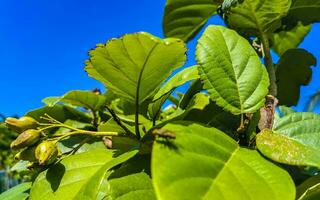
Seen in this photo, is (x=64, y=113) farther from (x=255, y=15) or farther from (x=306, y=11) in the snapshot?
(x=306, y=11)

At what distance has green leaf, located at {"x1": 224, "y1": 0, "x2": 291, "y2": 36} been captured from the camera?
93 centimetres

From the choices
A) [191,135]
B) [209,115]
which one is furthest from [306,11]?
[191,135]

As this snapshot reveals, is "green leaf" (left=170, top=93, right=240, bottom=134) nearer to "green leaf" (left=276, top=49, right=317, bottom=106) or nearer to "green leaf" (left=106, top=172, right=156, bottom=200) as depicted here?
"green leaf" (left=106, top=172, right=156, bottom=200)

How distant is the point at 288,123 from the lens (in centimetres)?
79

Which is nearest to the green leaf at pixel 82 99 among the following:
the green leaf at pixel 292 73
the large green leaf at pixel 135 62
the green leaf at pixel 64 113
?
the green leaf at pixel 64 113

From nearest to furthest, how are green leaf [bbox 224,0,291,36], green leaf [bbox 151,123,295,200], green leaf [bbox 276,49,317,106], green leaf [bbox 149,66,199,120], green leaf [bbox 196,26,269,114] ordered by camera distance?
green leaf [bbox 151,123,295,200] < green leaf [bbox 196,26,269,114] < green leaf [bbox 149,66,199,120] < green leaf [bbox 224,0,291,36] < green leaf [bbox 276,49,317,106]

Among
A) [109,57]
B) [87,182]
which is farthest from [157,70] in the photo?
[87,182]

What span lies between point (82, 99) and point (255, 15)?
0.40 m

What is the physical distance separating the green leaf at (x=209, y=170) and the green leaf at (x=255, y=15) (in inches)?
15.3

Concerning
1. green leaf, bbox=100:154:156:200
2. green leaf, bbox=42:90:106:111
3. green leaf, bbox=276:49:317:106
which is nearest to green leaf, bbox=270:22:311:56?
green leaf, bbox=276:49:317:106

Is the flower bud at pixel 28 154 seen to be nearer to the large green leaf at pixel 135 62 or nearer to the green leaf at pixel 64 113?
the large green leaf at pixel 135 62

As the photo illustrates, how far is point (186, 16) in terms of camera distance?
1225mm

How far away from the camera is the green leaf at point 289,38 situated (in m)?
1.30

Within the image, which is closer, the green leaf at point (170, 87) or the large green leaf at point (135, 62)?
the large green leaf at point (135, 62)
